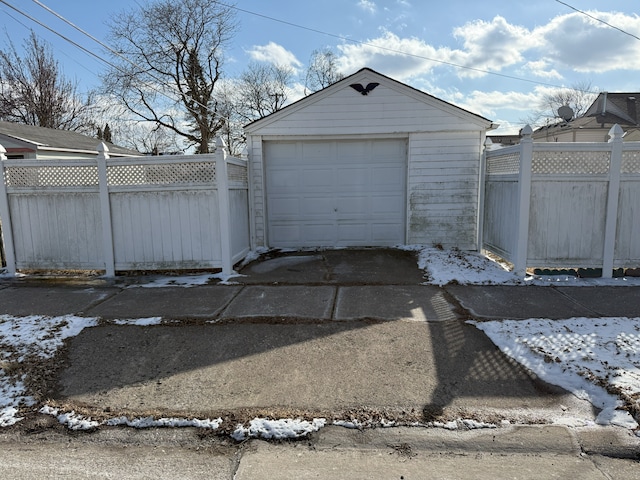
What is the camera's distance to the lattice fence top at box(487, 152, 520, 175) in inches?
269

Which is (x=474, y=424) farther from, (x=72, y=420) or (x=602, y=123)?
(x=602, y=123)

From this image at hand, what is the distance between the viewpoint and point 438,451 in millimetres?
2637

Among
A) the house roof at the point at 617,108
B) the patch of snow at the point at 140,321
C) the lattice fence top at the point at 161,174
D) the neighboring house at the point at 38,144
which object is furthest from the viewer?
the house roof at the point at 617,108

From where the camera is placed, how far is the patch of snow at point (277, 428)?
2.81m

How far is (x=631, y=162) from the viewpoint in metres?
6.33

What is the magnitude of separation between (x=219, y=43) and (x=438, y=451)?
26170 mm

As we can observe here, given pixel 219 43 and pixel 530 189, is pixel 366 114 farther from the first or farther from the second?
pixel 219 43

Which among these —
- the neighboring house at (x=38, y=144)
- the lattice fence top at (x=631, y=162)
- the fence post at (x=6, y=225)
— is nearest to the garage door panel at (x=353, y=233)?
the lattice fence top at (x=631, y=162)

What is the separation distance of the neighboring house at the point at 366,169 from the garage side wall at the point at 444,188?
0.02m

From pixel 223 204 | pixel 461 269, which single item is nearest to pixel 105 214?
pixel 223 204

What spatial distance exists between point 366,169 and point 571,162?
388 centimetres

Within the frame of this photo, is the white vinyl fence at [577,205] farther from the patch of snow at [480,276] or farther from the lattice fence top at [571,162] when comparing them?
the patch of snow at [480,276]

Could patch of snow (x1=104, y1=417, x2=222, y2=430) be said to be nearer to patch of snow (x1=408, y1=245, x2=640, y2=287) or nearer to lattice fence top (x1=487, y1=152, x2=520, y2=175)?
patch of snow (x1=408, y1=245, x2=640, y2=287)

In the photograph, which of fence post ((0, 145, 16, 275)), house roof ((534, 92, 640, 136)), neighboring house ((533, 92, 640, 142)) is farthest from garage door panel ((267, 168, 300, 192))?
house roof ((534, 92, 640, 136))
